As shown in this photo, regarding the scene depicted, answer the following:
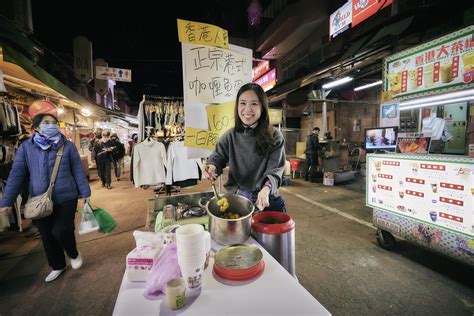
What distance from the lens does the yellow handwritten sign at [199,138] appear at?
2.43 m

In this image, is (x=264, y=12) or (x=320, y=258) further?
(x=264, y=12)

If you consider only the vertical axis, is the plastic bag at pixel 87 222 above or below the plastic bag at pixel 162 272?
below

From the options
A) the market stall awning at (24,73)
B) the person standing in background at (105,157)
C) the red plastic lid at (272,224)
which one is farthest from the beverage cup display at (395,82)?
the person standing in background at (105,157)

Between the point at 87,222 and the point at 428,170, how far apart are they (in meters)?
4.61

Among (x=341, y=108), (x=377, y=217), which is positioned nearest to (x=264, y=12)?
(x=341, y=108)

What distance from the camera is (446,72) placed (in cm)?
282

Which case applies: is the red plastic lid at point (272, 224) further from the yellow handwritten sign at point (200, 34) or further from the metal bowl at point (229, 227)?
the yellow handwritten sign at point (200, 34)

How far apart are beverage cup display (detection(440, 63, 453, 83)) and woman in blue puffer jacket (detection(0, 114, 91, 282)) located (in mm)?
5116

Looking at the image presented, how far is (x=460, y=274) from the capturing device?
2891 millimetres

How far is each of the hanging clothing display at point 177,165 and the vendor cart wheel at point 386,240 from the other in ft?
11.7

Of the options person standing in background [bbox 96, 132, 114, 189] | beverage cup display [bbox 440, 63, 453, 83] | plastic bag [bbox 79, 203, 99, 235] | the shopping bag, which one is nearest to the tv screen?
beverage cup display [bbox 440, 63, 453, 83]

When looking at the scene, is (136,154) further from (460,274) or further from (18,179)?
(460,274)

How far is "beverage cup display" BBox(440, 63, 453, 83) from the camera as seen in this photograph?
9.11 ft

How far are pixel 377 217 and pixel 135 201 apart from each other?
6.61 m
